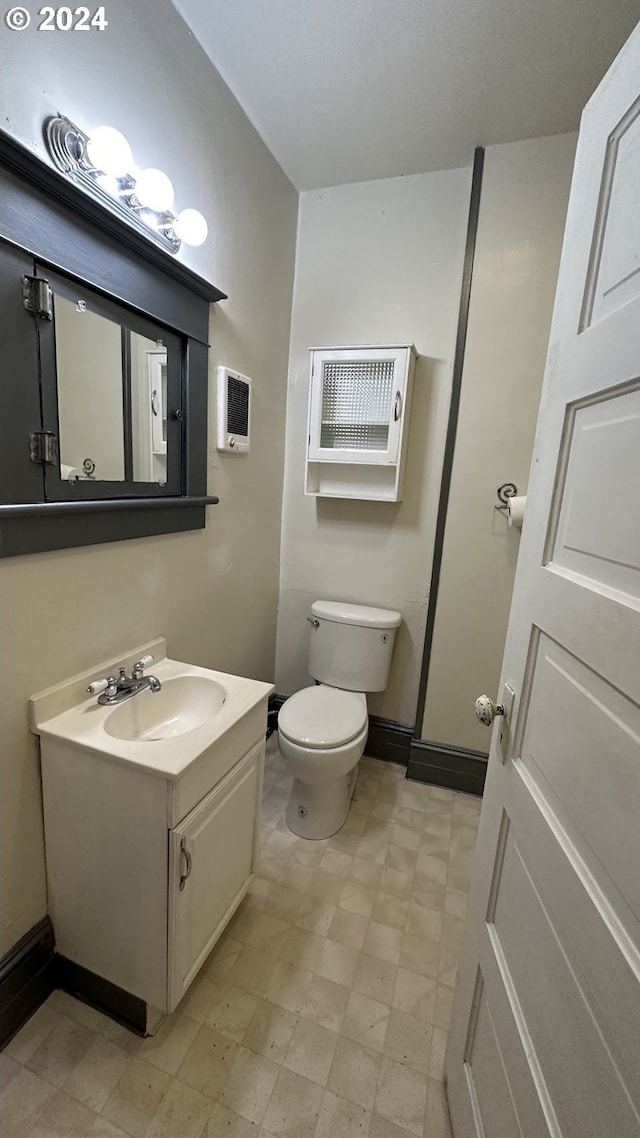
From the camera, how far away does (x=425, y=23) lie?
126 centimetres

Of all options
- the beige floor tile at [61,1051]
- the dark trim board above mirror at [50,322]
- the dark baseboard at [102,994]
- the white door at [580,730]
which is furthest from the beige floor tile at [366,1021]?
the dark trim board above mirror at [50,322]

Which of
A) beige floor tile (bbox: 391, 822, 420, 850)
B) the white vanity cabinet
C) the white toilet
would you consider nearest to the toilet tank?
the white toilet

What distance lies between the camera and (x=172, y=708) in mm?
1363

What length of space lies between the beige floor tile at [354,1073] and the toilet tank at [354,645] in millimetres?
1135

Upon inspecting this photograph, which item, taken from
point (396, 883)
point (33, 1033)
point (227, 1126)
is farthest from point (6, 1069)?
point (396, 883)

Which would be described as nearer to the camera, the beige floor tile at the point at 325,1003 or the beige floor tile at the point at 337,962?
the beige floor tile at the point at 325,1003

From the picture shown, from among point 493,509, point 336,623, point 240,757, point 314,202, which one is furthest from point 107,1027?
point 314,202

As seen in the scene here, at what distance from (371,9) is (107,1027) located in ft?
8.87

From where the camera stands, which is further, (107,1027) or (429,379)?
(429,379)

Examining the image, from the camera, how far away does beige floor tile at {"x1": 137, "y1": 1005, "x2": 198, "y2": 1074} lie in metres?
1.05

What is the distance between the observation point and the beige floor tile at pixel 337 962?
4.11 ft

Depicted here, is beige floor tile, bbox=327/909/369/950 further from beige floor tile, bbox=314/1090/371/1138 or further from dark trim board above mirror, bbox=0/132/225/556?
dark trim board above mirror, bbox=0/132/225/556

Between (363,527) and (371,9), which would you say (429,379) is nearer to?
(363,527)

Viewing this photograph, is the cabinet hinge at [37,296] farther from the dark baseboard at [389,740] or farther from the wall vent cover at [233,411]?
the dark baseboard at [389,740]
